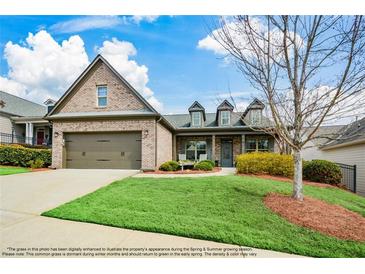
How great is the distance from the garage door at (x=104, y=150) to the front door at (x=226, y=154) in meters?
7.44

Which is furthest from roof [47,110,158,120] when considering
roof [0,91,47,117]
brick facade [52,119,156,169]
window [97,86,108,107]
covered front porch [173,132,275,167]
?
roof [0,91,47,117]

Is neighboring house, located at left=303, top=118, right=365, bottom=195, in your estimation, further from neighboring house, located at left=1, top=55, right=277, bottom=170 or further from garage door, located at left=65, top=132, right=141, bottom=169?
garage door, located at left=65, top=132, right=141, bottom=169

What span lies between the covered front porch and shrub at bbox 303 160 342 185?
5.41 metres

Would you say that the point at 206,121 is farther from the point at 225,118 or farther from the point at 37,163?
the point at 37,163

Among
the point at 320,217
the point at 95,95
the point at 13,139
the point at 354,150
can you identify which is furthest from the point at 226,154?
the point at 13,139

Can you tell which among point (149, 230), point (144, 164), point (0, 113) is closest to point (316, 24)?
point (149, 230)

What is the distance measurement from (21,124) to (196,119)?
16630 millimetres

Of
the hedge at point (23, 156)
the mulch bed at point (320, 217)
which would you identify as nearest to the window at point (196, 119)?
the hedge at point (23, 156)

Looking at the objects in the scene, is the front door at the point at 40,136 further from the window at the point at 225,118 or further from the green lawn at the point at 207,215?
the green lawn at the point at 207,215

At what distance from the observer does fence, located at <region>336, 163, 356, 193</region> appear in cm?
1026

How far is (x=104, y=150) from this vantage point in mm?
11328

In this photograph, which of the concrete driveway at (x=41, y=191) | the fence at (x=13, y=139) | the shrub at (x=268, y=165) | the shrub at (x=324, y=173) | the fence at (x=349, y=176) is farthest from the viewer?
the fence at (x=13, y=139)

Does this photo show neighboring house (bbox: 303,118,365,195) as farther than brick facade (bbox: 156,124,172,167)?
No

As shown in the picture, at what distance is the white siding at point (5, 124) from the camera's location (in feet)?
60.4
